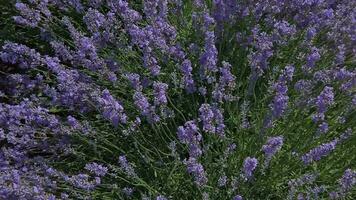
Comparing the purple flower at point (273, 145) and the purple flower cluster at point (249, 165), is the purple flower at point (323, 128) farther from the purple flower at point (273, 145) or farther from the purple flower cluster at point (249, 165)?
the purple flower cluster at point (249, 165)

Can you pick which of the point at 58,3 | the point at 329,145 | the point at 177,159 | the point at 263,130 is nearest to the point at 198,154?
the point at 177,159

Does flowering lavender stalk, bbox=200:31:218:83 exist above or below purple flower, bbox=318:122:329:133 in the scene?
below

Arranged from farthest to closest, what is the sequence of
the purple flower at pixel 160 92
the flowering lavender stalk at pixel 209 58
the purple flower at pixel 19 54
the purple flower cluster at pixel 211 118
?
the purple flower at pixel 19 54 → the flowering lavender stalk at pixel 209 58 → the purple flower at pixel 160 92 → the purple flower cluster at pixel 211 118

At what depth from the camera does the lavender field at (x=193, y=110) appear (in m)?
2.50

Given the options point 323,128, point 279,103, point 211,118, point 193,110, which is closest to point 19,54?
point 193,110

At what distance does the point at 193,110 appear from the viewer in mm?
2891

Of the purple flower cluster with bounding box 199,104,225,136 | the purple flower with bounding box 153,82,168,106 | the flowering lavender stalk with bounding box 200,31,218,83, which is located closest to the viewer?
the purple flower cluster with bounding box 199,104,225,136

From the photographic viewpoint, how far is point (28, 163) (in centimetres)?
284

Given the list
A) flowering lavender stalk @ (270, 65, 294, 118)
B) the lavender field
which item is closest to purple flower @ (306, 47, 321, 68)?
the lavender field

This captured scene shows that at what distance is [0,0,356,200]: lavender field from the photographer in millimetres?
2498

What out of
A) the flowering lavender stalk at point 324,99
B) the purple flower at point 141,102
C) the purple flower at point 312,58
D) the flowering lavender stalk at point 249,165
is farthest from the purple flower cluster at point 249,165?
the purple flower at point 312,58

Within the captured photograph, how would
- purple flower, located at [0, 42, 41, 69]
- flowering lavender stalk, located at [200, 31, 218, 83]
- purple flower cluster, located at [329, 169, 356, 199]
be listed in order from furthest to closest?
1. purple flower, located at [0, 42, 41, 69]
2. flowering lavender stalk, located at [200, 31, 218, 83]
3. purple flower cluster, located at [329, 169, 356, 199]

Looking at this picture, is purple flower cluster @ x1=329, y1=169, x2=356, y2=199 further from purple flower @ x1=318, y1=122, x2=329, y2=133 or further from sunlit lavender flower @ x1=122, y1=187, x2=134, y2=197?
sunlit lavender flower @ x1=122, y1=187, x2=134, y2=197

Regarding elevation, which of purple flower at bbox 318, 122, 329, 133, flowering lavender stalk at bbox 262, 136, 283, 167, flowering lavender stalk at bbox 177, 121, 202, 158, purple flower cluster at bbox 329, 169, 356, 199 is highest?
purple flower at bbox 318, 122, 329, 133
